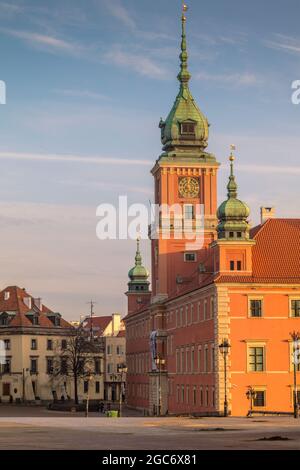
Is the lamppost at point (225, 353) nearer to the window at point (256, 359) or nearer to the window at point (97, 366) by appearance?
the window at point (256, 359)

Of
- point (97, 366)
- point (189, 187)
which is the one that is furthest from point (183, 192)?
point (97, 366)

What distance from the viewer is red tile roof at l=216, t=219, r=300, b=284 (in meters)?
84.4

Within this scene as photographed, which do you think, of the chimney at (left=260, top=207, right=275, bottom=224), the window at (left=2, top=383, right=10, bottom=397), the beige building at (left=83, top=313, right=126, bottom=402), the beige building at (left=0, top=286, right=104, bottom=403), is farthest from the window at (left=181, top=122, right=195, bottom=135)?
the beige building at (left=83, top=313, right=126, bottom=402)

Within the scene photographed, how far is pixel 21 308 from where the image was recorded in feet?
482

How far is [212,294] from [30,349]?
63450 millimetres

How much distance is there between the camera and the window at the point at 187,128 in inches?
4395

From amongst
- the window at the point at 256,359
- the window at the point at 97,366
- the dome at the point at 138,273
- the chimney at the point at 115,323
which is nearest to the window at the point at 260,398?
the window at the point at 256,359

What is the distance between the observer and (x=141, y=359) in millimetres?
132375

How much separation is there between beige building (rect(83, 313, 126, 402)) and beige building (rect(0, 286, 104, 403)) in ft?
48.5

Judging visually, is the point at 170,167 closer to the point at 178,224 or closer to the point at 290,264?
the point at 178,224

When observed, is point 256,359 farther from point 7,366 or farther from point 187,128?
point 7,366

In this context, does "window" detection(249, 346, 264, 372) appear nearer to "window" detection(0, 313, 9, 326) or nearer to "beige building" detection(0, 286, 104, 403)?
"beige building" detection(0, 286, 104, 403)
